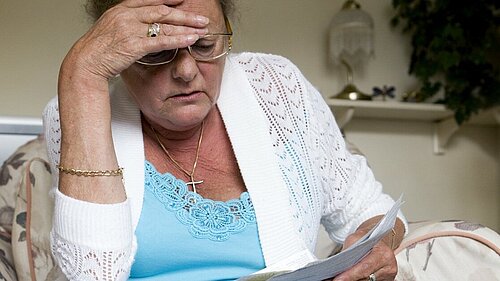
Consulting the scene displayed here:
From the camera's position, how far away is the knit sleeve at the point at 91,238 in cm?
103

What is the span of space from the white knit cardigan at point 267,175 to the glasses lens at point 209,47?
168 millimetres

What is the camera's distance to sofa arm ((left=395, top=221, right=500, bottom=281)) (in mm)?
1201

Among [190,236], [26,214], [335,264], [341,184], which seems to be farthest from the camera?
[26,214]

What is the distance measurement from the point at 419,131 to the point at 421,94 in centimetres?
21

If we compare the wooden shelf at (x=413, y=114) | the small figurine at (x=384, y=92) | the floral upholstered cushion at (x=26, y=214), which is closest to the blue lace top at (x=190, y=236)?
the floral upholstered cushion at (x=26, y=214)

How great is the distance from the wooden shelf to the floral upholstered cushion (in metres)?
0.98

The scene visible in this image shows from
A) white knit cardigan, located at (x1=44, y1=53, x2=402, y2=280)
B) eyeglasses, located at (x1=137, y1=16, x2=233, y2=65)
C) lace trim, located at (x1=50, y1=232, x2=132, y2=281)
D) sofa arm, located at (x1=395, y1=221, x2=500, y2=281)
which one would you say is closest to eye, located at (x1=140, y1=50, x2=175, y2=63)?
eyeglasses, located at (x1=137, y1=16, x2=233, y2=65)

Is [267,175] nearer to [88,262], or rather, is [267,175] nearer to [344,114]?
[88,262]

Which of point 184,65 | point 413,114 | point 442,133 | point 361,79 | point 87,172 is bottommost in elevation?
point 442,133

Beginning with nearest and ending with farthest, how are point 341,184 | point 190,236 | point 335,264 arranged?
1. point 335,264
2. point 190,236
3. point 341,184

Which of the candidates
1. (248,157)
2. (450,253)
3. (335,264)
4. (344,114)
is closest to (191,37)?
(248,157)

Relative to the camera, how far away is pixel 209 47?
111cm

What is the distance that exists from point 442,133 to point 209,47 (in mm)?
1672

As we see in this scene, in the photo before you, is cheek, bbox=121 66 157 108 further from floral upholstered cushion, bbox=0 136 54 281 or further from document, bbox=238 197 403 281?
floral upholstered cushion, bbox=0 136 54 281
